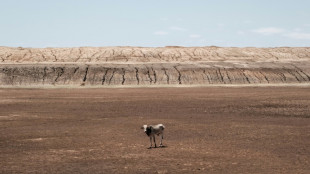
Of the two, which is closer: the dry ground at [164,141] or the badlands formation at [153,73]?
the dry ground at [164,141]

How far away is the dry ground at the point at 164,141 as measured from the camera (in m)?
14.8

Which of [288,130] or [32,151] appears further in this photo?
[288,130]

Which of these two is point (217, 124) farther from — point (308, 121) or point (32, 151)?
point (32, 151)

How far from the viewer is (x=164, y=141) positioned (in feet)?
66.5

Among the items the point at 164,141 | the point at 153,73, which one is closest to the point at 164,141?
the point at 164,141

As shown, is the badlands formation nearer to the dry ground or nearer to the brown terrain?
the brown terrain

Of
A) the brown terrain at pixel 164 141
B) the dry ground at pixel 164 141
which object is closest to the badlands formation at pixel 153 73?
the brown terrain at pixel 164 141

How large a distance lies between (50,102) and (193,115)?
1804 cm

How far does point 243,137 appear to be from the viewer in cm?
2125

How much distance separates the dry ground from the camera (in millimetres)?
14805

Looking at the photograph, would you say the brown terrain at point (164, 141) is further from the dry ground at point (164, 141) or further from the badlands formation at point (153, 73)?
the badlands formation at point (153, 73)

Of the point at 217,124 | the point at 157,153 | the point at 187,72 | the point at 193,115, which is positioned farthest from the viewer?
the point at 187,72

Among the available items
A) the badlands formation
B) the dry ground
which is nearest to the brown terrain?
the dry ground

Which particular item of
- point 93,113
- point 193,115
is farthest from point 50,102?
point 193,115
